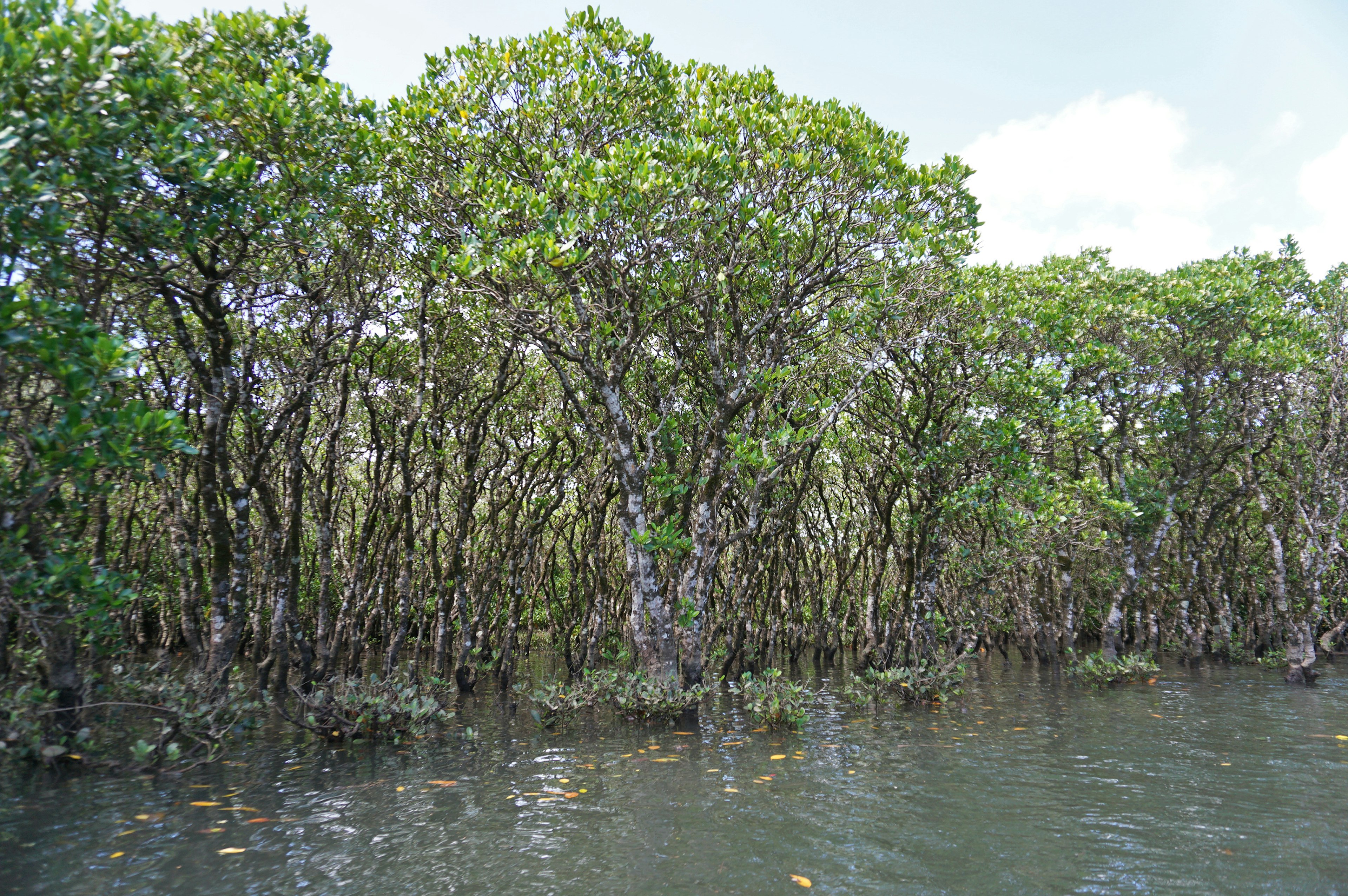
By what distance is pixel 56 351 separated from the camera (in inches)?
196

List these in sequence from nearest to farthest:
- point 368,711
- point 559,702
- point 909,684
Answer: point 368,711 → point 559,702 → point 909,684

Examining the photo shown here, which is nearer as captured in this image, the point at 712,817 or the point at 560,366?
the point at 712,817

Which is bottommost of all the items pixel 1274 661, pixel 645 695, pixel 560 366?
pixel 1274 661

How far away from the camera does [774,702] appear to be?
11062mm

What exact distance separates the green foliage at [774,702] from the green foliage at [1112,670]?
955 centimetres

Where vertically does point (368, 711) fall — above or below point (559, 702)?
above

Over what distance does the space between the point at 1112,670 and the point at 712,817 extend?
46.4 feet

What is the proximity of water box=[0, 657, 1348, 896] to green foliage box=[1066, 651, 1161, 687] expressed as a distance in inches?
213

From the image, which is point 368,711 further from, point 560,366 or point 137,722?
point 560,366

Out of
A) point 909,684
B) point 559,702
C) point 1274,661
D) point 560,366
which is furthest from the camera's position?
point 1274,661

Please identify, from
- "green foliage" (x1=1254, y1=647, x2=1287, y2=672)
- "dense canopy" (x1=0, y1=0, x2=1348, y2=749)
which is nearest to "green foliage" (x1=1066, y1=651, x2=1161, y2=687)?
"dense canopy" (x1=0, y1=0, x2=1348, y2=749)


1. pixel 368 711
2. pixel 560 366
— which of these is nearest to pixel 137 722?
pixel 368 711

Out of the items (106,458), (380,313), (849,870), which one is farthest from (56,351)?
(380,313)

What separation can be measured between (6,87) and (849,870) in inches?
342
